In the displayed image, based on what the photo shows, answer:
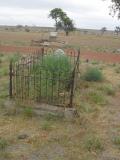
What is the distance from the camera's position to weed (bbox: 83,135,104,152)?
6.05 m

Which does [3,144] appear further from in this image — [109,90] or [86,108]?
[109,90]

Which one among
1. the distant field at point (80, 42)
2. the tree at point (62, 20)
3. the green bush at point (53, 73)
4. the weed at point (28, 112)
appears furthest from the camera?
the tree at point (62, 20)

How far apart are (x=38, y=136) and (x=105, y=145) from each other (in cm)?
113

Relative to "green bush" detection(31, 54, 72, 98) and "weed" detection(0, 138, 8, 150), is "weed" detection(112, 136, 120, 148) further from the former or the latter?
"green bush" detection(31, 54, 72, 98)

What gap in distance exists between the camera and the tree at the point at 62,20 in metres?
58.4

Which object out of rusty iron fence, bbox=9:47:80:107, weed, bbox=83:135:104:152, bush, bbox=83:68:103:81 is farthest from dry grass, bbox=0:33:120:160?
bush, bbox=83:68:103:81

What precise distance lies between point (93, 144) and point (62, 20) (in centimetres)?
5454

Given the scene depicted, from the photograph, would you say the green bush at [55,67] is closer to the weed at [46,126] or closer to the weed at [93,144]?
the weed at [46,126]

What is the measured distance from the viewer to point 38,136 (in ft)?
21.4

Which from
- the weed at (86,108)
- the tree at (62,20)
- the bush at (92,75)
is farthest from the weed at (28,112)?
the tree at (62,20)

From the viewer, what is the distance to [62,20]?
59719 millimetres

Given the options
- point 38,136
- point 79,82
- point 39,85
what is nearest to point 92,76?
point 79,82

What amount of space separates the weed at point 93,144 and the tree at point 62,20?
5215 cm

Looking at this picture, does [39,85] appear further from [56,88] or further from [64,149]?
[64,149]
